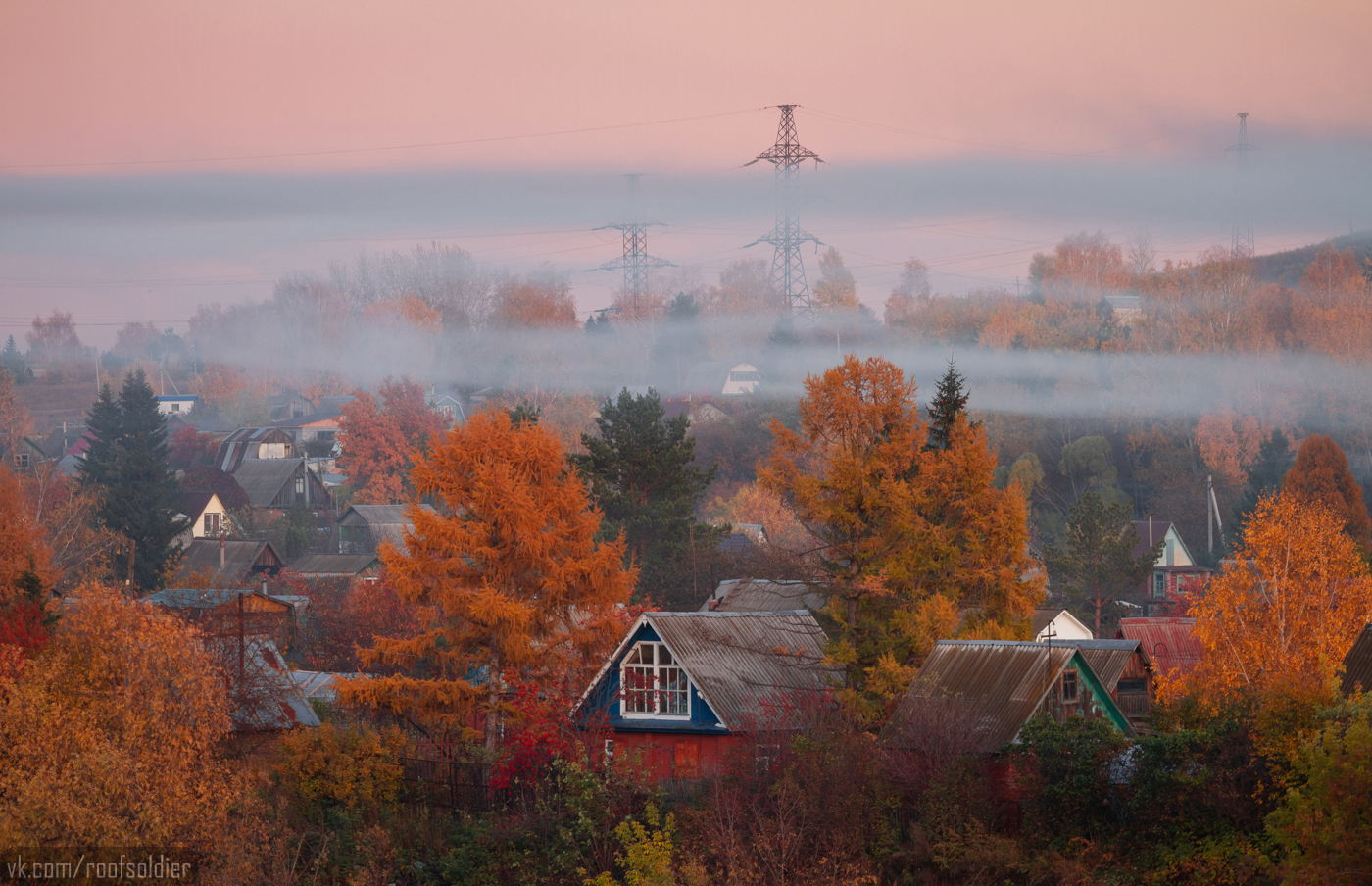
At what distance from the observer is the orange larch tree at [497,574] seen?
32.2 meters

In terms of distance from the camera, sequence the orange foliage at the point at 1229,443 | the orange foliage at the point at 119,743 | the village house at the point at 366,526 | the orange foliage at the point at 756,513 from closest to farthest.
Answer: the orange foliage at the point at 119,743, the village house at the point at 366,526, the orange foliage at the point at 756,513, the orange foliage at the point at 1229,443

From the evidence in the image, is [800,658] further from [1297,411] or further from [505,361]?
[505,361]

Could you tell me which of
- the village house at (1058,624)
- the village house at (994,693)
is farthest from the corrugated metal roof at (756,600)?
the village house at (994,693)

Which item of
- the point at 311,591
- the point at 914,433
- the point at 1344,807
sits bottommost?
the point at 311,591

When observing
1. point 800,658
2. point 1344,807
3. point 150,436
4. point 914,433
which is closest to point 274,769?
point 800,658

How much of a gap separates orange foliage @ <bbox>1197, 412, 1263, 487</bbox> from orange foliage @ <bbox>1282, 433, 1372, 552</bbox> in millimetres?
21789

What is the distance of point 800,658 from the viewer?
110 ft

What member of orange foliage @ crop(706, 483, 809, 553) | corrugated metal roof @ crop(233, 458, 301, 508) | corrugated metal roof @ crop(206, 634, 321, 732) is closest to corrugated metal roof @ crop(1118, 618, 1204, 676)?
corrugated metal roof @ crop(206, 634, 321, 732)

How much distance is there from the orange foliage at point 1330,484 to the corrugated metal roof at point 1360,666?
30484 millimetres

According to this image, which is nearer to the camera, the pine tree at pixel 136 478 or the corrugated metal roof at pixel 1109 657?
the corrugated metal roof at pixel 1109 657

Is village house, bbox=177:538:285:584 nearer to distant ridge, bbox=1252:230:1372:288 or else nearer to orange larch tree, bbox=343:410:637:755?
orange larch tree, bbox=343:410:637:755

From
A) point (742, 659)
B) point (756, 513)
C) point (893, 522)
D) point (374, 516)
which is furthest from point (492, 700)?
point (756, 513)

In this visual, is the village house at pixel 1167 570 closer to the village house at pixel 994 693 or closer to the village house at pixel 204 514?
the village house at pixel 994 693

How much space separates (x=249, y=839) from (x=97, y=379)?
138619 mm
